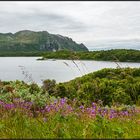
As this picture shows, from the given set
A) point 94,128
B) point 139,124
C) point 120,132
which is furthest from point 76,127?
point 139,124

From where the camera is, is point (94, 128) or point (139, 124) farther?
point (139, 124)

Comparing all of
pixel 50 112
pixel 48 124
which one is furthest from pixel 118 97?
Result: pixel 48 124

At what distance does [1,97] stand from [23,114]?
1732 mm

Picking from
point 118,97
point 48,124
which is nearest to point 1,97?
point 48,124

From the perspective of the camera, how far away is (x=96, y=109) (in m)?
7.24

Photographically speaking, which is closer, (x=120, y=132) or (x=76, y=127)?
(x=120, y=132)

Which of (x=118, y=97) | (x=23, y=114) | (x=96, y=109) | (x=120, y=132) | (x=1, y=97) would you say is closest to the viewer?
(x=120, y=132)

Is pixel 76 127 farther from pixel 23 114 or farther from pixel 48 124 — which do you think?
pixel 23 114

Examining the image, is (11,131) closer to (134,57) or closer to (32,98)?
(32,98)

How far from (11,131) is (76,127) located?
0.98 meters

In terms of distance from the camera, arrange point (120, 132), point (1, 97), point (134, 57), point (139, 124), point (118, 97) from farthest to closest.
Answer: point (134, 57), point (118, 97), point (1, 97), point (139, 124), point (120, 132)

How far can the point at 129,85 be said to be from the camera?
15.9 meters

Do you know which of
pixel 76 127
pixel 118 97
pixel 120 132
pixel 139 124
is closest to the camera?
pixel 120 132

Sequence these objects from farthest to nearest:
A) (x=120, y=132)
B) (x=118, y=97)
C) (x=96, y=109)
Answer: (x=118, y=97), (x=96, y=109), (x=120, y=132)
